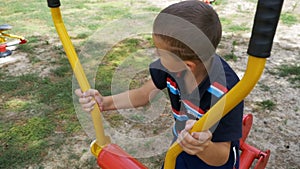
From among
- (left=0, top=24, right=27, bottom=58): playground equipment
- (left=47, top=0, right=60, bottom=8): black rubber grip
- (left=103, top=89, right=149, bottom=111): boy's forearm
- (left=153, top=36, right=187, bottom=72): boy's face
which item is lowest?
(left=0, top=24, right=27, bottom=58): playground equipment

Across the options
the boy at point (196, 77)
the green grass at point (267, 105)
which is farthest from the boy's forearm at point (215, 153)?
the green grass at point (267, 105)

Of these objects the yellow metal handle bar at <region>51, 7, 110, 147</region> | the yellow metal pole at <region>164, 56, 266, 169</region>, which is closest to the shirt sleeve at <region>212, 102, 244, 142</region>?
the yellow metal pole at <region>164, 56, 266, 169</region>

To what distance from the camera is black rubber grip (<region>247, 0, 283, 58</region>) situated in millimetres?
435

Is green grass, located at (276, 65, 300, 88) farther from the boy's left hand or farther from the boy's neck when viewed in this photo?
the boy's left hand

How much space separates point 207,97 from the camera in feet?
2.78

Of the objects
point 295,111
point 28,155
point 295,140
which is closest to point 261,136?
point 295,140

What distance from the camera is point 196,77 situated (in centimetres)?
85

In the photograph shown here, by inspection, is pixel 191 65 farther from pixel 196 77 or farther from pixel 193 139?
pixel 193 139

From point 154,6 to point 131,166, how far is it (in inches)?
129

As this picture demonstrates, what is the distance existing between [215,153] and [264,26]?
0.41 metres

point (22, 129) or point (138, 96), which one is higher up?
point (138, 96)

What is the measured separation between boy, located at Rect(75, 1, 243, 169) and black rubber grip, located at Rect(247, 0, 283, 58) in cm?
20

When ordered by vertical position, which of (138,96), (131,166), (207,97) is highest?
(207,97)

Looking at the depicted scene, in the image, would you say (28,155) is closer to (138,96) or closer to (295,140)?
(138,96)
